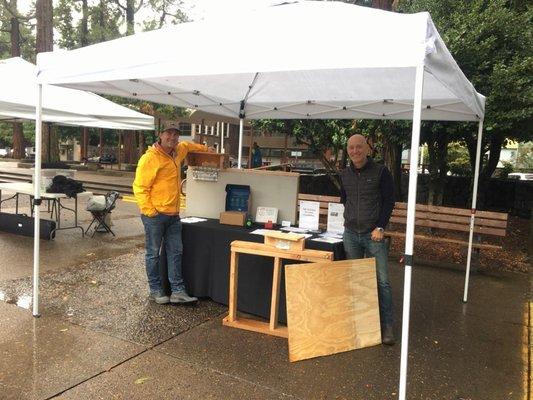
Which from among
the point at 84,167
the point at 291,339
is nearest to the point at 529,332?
the point at 291,339

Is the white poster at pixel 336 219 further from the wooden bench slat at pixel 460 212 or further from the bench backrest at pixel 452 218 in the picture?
the wooden bench slat at pixel 460 212

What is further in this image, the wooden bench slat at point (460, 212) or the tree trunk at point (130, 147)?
the tree trunk at point (130, 147)

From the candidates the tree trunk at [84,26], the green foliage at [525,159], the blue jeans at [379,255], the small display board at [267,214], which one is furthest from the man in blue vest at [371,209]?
the green foliage at [525,159]

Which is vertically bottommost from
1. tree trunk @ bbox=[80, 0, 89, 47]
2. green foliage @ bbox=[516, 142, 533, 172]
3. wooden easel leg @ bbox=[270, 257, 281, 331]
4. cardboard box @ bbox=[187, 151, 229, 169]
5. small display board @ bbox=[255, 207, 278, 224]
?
wooden easel leg @ bbox=[270, 257, 281, 331]

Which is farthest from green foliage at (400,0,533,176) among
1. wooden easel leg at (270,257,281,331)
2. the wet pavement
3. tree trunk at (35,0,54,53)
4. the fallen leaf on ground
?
tree trunk at (35,0,54,53)

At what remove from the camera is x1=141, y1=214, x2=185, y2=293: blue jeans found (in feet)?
14.6

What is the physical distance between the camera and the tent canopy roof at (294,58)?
2773 mm

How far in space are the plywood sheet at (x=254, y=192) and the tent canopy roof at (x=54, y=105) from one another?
3759mm

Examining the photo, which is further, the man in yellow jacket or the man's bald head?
the man in yellow jacket

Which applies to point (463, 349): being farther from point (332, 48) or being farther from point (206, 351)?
point (332, 48)

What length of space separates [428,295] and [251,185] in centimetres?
259

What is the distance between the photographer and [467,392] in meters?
3.22

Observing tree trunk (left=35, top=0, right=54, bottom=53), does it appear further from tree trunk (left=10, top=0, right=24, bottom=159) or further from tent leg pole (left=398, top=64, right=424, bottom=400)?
tent leg pole (left=398, top=64, right=424, bottom=400)

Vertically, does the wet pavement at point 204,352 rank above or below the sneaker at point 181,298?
below
